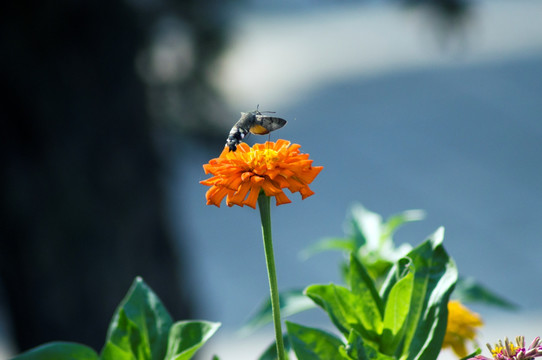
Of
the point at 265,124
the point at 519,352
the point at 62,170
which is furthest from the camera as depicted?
the point at 62,170

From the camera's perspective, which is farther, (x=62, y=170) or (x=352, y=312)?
(x=62, y=170)

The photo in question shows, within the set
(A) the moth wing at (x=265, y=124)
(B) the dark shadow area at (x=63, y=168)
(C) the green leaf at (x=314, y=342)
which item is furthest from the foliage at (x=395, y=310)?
(B) the dark shadow area at (x=63, y=168)

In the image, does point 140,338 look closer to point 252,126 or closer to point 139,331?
point 139,331

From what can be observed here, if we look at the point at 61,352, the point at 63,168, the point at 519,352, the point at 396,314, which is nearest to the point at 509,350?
the point at 519,352

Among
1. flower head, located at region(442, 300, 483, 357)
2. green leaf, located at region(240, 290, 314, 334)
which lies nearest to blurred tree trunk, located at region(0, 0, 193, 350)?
green leaf, located at region(240, 290, 314, 334)

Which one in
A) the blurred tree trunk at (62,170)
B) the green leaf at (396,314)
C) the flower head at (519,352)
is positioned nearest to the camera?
the flower head at (519,352)

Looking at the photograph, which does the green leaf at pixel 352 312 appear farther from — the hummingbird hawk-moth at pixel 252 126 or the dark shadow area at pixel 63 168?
the dark shadow area at pixel 63 168

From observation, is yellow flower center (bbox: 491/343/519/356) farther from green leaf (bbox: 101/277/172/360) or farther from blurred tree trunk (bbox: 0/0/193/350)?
blurred tree trunk (bbox: 0/0/193/350)
